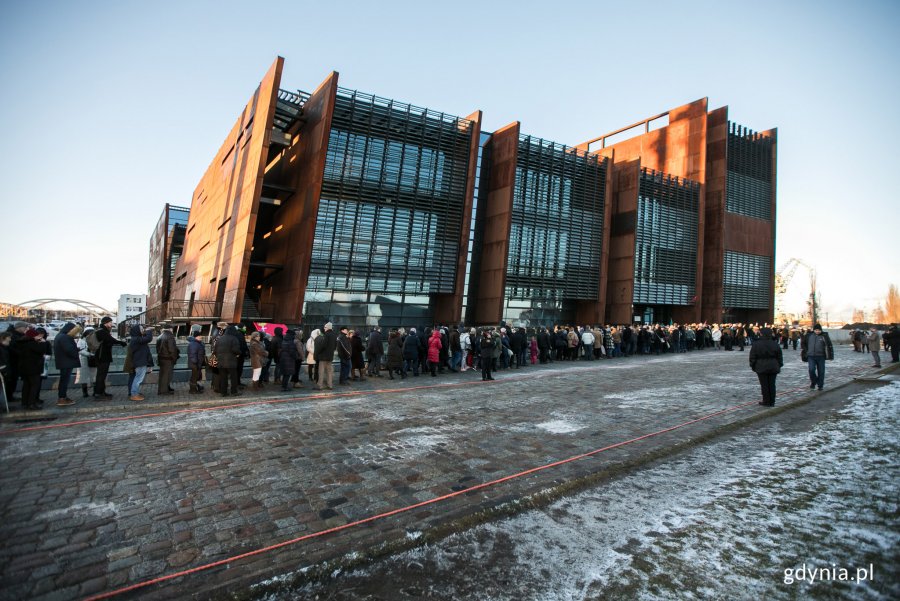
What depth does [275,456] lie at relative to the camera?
592 cm

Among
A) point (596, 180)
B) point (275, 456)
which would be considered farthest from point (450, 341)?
point (596, 180)

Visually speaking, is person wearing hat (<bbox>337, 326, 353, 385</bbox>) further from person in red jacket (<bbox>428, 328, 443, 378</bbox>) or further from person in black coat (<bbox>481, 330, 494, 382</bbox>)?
person in black coat (<bbox>481, 330, 494, 382</bbox>)

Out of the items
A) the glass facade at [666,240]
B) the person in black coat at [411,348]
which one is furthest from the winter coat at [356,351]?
the glass facade at [666,240]

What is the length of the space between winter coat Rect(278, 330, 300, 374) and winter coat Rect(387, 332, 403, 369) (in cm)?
332

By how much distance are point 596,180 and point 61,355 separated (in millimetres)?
29691

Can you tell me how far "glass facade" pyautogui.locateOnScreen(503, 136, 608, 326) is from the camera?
28188 millimetres

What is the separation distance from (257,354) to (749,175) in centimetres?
4350

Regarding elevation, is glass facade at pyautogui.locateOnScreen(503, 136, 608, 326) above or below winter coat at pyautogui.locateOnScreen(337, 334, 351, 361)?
above

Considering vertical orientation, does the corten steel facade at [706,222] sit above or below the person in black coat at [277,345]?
above

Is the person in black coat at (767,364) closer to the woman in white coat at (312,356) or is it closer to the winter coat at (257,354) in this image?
the woman in white coat at (312,356)

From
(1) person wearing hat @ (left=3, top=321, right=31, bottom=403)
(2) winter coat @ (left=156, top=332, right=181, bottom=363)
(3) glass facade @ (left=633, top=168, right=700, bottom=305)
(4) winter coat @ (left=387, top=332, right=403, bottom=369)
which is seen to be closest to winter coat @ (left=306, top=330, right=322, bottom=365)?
(4) winter coat @ (left=387, top=332, right=403, bottom=369)

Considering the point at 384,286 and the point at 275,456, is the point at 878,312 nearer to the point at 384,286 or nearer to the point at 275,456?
the point at 384,286

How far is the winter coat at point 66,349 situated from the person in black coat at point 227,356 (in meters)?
2.72

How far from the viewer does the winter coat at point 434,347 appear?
15.0 metres
